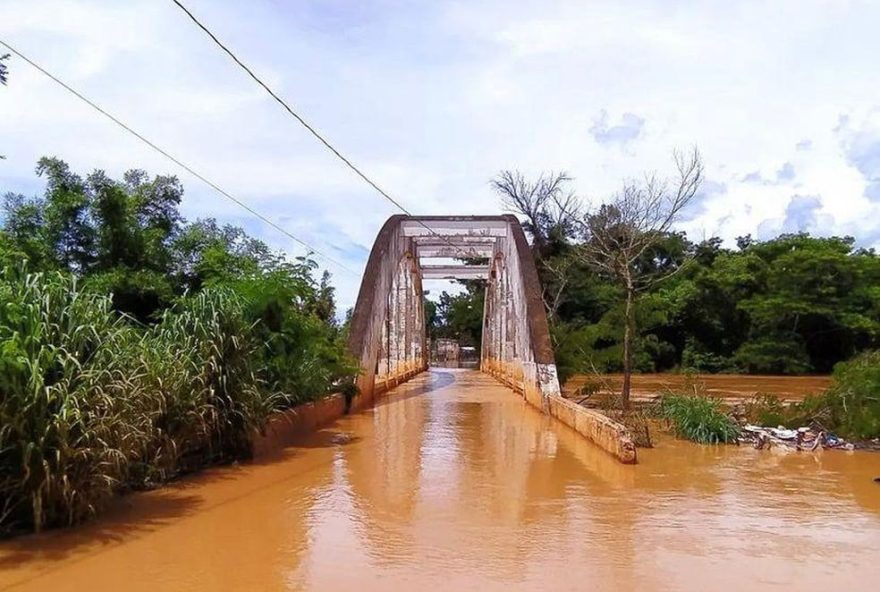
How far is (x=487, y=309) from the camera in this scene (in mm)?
34156

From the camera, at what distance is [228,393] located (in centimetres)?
709

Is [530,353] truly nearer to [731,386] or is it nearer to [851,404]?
[851,404]

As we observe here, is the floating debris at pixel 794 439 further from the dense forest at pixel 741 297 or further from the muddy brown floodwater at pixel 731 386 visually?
the dense forest at pixel 741 297

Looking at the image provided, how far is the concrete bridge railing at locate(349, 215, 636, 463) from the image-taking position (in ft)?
44.0

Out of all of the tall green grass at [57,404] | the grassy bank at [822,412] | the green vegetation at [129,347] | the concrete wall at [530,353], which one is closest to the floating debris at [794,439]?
the grassy bank at [822,412]

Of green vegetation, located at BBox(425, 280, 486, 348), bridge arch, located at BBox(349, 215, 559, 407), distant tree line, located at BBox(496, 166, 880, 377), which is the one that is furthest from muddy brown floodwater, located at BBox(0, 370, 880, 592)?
green vegetation, located at BBox(425, 280, 486, 348)

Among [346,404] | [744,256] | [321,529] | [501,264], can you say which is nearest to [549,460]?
[321,529]

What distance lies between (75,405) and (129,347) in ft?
3.58

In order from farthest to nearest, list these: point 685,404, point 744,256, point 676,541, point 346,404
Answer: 1. point 744,256
2. point 346,404
3. point 685,404
4. point 676,541

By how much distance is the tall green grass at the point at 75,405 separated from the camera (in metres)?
4.40

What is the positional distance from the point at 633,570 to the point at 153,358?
378 cm

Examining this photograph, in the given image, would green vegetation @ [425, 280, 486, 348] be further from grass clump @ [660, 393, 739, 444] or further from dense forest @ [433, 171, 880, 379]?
grass clump @ [660, 393, 739, 444]

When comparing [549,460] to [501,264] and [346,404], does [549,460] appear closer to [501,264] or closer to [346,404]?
[346,404]

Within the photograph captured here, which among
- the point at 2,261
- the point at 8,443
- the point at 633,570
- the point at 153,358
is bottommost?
the point at 633,570
